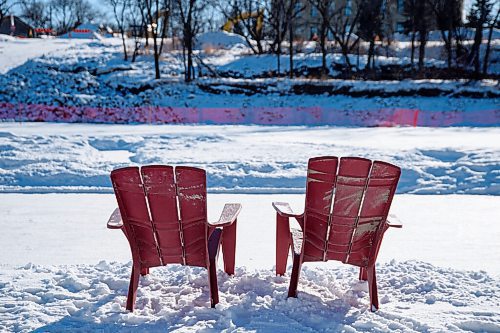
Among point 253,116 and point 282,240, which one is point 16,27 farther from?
point 282,240

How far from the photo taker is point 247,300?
131 inches

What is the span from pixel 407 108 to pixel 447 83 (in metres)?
2.91

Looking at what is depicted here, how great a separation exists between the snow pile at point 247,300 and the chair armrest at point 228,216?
19.8 inches

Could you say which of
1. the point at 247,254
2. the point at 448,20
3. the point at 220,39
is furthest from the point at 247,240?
the point at 220,39

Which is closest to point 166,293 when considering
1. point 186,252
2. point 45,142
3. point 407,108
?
point 186,252

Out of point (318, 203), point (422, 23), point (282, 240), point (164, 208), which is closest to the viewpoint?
point (164, 208)

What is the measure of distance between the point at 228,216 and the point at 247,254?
3.51 ft

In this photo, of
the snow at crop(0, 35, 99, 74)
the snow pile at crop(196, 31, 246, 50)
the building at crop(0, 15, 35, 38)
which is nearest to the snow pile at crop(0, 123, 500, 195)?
the snow at crop(0, 35, 99, 74)

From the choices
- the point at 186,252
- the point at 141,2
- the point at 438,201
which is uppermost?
the point at 141,2

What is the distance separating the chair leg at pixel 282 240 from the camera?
369 centimetres

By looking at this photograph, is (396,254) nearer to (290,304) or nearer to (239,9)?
(290,304)

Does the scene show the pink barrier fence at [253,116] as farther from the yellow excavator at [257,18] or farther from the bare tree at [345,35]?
the yellow excavator at [257,18]

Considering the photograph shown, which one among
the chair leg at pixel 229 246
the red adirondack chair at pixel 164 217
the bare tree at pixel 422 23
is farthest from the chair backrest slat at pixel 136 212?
the bare tree at pixel 422 23

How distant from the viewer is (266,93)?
20453 mm
